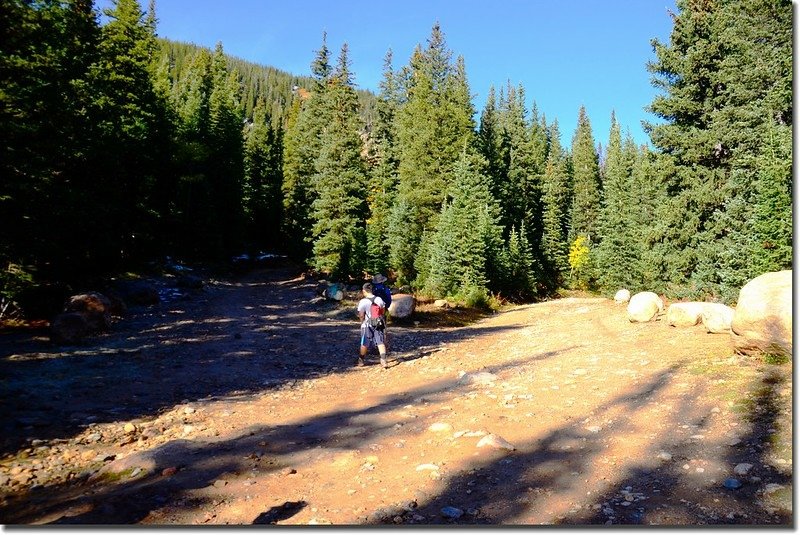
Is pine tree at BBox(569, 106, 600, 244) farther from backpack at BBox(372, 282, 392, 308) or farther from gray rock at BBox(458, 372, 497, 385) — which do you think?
gray rock at BBox(458, 372, 497, 385)

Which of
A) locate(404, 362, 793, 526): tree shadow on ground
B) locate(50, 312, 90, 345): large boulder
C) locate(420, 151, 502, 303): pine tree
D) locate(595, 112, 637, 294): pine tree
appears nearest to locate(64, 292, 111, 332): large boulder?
locate(50, 312, 90, 345): large boulder

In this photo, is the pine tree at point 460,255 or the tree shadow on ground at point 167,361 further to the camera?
the pine tree at point 460,255

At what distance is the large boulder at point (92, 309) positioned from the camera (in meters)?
14.9

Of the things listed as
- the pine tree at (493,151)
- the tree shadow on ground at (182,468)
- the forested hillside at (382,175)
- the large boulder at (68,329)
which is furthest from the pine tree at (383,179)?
the tree shadow on ground at (182,468)

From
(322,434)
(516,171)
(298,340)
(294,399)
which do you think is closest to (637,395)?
(322,434)

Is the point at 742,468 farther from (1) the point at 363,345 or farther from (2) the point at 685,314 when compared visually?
(2) the point at 685,314

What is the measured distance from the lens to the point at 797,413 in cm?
458

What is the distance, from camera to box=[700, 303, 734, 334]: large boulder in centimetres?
1235

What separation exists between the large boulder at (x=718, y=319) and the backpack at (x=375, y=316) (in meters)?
9.08

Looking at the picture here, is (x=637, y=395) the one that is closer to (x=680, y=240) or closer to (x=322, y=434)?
(x=322, y=434)

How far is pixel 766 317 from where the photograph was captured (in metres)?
8.78

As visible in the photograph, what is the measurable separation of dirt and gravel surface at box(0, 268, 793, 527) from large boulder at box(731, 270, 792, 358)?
0.36m

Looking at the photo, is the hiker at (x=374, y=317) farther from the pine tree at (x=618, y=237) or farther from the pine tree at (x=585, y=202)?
the pine tree at (x=585, y=202)

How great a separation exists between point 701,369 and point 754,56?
51.5ft
